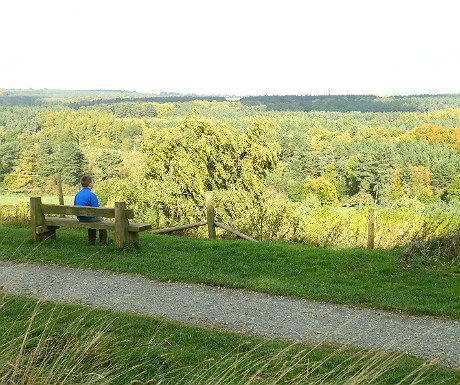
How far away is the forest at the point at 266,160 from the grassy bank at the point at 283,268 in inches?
87.2

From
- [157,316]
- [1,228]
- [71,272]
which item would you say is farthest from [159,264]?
[1,228]

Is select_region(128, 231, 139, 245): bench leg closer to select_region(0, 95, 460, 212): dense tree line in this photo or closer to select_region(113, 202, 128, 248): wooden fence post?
select_region(113, 202, 128, 248): wooden fence post

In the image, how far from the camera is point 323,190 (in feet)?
278

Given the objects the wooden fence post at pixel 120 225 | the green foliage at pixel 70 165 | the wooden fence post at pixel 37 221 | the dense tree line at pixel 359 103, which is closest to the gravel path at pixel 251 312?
the wooden fence post at pixel 120 225

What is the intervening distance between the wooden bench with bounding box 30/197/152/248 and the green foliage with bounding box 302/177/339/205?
7504 centimetres

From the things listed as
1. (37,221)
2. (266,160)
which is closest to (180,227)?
(37,221)

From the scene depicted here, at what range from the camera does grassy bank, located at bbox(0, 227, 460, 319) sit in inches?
248

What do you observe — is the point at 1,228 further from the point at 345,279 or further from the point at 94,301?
the point at 345,279

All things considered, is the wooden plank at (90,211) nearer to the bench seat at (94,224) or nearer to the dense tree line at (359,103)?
the bench seat at (94,224)

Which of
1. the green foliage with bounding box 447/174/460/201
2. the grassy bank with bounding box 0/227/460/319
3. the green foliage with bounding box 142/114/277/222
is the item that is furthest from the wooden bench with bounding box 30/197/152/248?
the green foliage with bounding box 447/174/460/201

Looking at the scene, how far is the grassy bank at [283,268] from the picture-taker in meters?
6.30

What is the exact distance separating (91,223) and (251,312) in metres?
4.46

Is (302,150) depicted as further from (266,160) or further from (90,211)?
(90,211)

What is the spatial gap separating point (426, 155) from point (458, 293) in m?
105
